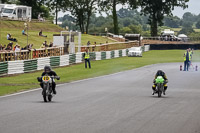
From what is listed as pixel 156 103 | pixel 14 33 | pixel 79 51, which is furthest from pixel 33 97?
pixel 14 33

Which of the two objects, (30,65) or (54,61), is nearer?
(30,65)

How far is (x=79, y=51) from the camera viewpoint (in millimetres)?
49125

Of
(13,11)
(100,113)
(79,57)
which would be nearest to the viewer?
(100,113)

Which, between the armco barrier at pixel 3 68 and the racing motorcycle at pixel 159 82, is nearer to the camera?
the racing motorcycle at pixel 159 82

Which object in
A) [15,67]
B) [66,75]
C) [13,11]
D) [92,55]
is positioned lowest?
[66,75]

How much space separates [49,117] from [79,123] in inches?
54.0

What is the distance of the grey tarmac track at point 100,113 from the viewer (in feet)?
36.3

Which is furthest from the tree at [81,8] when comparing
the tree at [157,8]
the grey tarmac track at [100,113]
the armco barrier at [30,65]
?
the grey tarmac track at [100,113]

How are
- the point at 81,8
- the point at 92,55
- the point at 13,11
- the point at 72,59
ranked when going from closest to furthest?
the point at 72,59 < the point at 92,55 < the point at 13,11 < the point at 81,8

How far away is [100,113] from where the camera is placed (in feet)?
45.1

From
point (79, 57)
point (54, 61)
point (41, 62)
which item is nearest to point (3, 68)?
point (41, 62)

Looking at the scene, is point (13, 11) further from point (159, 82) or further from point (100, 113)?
point (100, 113)

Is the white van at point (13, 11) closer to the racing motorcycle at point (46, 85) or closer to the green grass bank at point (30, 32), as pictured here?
the green grass bank at point (30, 32)

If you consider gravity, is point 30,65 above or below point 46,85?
below
